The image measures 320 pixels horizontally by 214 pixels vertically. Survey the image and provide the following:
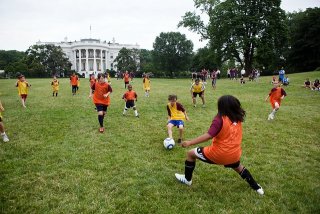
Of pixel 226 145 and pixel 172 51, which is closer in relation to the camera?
pixel 226 145

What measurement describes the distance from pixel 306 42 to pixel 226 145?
62.1 m

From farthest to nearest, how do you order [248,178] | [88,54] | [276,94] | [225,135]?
1. [88,54]
2. [276,94]
3. [248,178]
4. [225,135]

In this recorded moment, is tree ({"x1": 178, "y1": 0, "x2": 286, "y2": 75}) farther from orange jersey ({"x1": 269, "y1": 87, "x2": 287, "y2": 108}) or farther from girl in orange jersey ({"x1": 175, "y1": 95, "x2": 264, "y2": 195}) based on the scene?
girl in orange jersey ({"x1": 175, "y1": 95, "x2": 264, "y2": 195})

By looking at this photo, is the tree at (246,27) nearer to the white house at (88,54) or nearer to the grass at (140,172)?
the grass at (140,172)

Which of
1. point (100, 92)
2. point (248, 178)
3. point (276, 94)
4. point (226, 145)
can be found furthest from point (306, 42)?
point (226, 145)

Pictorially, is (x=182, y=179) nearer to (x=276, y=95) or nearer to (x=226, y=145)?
(x=226, y=145)

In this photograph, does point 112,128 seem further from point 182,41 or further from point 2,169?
point 182,41

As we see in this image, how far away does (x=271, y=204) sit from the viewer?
4852mm

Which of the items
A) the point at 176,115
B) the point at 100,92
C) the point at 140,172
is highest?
the point at 100,92

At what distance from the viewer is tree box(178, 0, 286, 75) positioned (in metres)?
45.1

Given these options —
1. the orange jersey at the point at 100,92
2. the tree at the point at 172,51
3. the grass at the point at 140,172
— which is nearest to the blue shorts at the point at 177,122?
the grass at the point at 140,172

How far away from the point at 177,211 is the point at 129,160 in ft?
8.87

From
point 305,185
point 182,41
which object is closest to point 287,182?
point 305,185

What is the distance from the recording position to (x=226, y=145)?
15.7ft
